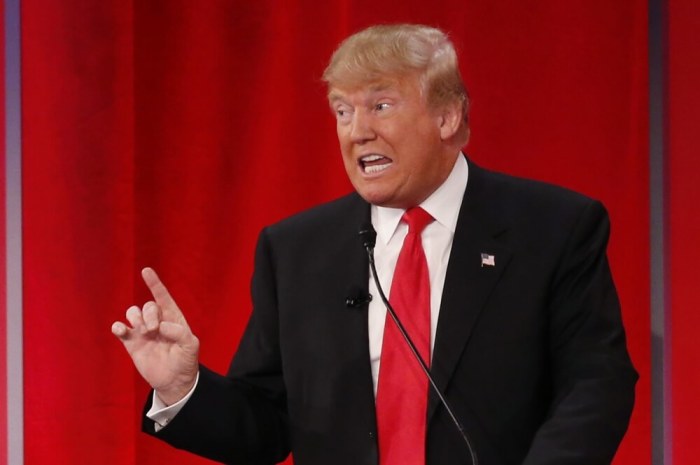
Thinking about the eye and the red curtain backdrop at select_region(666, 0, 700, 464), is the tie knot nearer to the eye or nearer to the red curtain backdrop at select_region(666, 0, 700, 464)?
the eye

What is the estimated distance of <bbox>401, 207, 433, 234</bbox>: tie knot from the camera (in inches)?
76.4

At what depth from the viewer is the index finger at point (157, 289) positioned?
1807 millimetres

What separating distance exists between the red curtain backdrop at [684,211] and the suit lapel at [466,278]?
832mm

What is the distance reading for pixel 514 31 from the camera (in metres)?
2.70

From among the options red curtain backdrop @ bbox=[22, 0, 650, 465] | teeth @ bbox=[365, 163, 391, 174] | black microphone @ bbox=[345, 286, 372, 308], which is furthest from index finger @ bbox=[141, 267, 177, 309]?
red curtain backdrop @ bbox=[22, 0, 650, 465]

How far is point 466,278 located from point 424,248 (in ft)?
0.39

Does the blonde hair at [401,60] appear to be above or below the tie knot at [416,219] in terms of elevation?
above

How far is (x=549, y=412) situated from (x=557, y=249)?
0.29 meters

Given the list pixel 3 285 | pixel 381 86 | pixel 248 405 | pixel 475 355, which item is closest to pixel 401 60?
pixel 381 86

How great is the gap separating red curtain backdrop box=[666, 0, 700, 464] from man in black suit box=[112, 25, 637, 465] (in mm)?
740

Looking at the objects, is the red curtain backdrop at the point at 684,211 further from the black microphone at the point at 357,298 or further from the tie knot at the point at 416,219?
the black microphone at the point at 357,298

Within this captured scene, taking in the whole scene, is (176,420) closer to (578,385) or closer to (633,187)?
(578,385)

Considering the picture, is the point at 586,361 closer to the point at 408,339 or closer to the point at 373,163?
the point at 408,339

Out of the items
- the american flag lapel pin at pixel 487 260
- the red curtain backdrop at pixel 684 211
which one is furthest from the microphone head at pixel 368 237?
the red curtain backdrop at pixel 684 211
